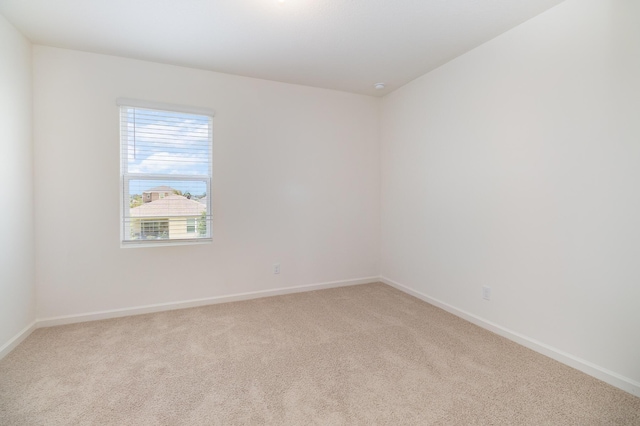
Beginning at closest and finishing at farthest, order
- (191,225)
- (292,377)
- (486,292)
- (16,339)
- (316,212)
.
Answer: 1. (292,377)
2. (16,339)
3. (486,292)
4. (191,225)
5. (316,212)

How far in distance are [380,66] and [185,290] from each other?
313 centimetres

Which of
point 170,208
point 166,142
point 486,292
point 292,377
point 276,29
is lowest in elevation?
point 292,377

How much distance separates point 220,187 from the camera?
328 centimetres

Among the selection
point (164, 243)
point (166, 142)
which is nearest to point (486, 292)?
point (164, 243)

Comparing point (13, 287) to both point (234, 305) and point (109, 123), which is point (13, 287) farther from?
point (234, 305)

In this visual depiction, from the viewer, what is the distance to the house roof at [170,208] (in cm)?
304

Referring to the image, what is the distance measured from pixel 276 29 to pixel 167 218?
2105mm

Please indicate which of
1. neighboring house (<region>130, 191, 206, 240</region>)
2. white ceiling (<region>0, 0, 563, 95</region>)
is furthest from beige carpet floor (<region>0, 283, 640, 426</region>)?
white ceiling (<region>0, 0, 563, 95</region>)

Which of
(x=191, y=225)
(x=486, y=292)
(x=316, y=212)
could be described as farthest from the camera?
(x=316, y=212)

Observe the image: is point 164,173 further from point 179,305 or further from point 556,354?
point 556,354

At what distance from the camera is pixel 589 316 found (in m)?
2.00

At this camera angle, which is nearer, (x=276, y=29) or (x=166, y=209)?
(x=276, y=29)

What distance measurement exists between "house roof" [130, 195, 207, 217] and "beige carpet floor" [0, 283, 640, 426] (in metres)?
1.03

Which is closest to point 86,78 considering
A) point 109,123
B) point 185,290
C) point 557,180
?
point 109,123
